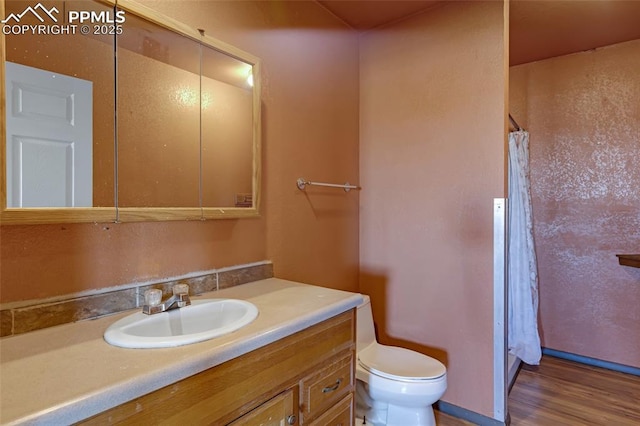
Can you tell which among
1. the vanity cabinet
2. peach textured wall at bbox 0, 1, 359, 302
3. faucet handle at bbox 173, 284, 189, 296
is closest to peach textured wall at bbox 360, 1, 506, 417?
peach textured wall at bbox 0, 1, 359, 302

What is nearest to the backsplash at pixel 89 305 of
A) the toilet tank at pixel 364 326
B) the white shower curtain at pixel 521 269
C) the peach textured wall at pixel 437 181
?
the toilet tank at pixel 364 326

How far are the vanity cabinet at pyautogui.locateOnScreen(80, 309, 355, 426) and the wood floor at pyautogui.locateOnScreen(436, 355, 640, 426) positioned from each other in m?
1.13

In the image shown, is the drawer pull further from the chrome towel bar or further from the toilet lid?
the chrome towel bar

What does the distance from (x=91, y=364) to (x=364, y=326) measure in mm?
1456

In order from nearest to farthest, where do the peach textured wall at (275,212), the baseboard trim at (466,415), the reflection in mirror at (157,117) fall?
1. the peach textured wall at (275,212)
2. the reflection in mirror at (157,117)
3. the baseboard trim at (466,415)

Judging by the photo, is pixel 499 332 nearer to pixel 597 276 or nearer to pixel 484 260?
pixel 484 260

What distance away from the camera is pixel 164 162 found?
1250 mm

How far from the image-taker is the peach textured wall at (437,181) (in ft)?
6.04

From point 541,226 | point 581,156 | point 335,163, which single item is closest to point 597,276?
point 541,226

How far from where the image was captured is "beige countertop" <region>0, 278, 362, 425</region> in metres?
0.60

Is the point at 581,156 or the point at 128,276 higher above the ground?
the point at 581,156

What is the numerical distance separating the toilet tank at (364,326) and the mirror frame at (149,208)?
866 mm

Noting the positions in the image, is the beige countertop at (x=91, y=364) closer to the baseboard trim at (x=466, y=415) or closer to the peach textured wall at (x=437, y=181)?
the peach textured wall at (x=437, y=181)

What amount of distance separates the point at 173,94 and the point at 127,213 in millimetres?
490
